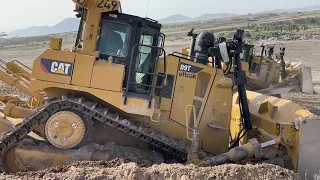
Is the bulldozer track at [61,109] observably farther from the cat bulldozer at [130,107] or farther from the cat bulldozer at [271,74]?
the cat bulldozer at [271,74]

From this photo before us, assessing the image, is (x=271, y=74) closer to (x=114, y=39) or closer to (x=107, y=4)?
(x=114, y=39)

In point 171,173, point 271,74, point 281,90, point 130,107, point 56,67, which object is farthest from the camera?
point 271,74

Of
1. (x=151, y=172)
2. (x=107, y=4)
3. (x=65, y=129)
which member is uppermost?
(x=107, y=4)

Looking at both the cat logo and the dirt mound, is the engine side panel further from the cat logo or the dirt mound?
the dirt mound

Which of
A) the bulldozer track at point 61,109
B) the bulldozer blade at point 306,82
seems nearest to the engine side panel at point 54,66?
the bulldozer track at point 61,109

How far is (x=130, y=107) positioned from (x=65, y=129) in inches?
44.2

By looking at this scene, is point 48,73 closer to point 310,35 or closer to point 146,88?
point 146,88

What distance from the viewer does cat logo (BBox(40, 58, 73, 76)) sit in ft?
22.8

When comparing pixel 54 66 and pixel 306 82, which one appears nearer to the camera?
pixel 54 66

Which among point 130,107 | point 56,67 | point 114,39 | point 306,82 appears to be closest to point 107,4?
point 114,39

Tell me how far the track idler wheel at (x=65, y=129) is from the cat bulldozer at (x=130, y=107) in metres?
0.02

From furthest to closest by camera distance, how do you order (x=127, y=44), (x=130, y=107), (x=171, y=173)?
(x=127, y=44) < (x=130, y=107) < (x=171, y=173)

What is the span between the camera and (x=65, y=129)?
6.96 metres

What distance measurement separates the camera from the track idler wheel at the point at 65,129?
6.91 meters
